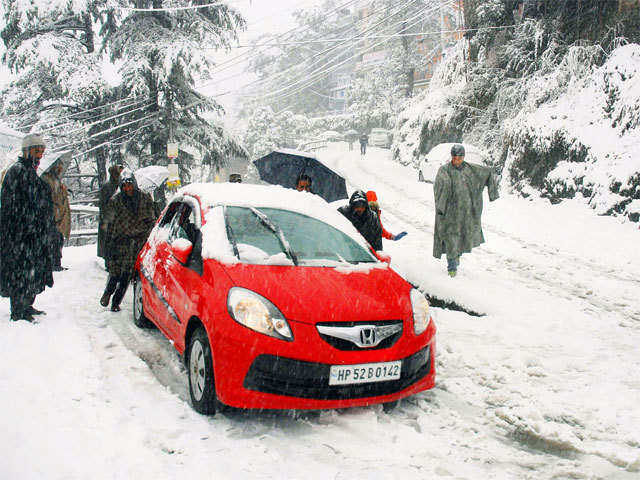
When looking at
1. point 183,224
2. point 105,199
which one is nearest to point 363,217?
point 183,224

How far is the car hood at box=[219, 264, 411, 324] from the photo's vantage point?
11.9 feet

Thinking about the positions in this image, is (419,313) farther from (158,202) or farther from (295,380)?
(158,202)

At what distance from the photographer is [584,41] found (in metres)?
17.2

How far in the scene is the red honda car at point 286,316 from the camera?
352cm

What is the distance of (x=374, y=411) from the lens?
395cm

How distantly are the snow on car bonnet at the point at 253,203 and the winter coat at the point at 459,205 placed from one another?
3232 millimetres

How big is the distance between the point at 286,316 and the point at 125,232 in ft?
12.6

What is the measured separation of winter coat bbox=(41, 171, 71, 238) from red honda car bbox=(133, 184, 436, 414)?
5.20 metres

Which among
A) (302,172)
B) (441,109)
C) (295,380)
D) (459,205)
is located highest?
(441,109)

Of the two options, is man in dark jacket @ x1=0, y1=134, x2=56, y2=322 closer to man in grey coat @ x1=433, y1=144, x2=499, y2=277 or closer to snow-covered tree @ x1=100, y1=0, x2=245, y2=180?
man in grey coat @ x1=433, y1=144, x2=499, y2=277

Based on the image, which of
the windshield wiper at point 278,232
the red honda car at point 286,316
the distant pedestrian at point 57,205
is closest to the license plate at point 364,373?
the red honda car at point 286,316

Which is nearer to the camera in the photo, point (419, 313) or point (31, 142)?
point (419, 313)

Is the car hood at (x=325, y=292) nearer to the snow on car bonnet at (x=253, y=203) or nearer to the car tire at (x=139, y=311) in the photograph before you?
the snow on car bonnet at (x=253, y=203)

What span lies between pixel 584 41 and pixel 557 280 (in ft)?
39.5
